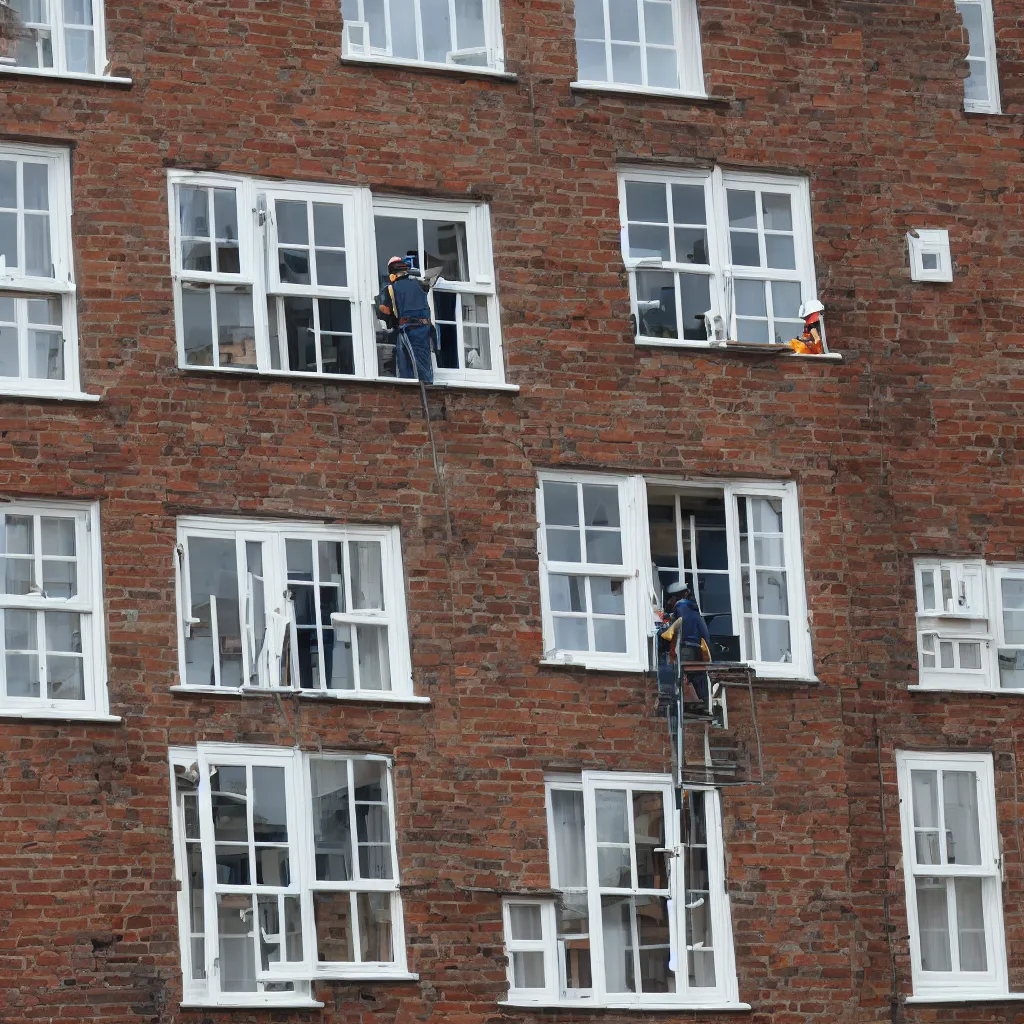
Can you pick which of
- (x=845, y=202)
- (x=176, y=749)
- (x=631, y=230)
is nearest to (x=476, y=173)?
(x=631, y=230)

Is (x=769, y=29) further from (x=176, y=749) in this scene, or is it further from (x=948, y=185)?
(x=176, y=749)

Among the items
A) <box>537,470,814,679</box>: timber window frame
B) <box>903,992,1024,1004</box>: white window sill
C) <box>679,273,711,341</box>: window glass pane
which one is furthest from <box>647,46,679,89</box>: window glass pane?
<box>903,992,1024,1004</box>: white window sill

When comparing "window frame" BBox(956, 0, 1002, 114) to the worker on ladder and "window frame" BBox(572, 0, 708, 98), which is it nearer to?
"window frame" BBox(572, 0, 708, 98)

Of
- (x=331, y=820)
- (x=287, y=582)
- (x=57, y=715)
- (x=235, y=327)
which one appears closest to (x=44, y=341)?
(x=235, y=327)

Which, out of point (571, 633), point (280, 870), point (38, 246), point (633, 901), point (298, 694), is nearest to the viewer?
point (280, 870)

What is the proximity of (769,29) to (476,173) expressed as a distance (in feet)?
13.3

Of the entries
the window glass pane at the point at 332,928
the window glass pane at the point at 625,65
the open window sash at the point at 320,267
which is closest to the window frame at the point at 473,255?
the open window sash at the point at 320,267

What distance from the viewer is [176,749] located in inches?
1321

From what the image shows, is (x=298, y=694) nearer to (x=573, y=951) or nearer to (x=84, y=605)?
(x=84, y=605)

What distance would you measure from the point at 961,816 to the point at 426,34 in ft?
33.5

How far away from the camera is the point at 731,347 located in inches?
1443

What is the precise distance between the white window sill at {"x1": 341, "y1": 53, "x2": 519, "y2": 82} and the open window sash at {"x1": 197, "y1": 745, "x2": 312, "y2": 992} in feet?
24.8

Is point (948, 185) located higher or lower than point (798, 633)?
higher

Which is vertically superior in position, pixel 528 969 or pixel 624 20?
pixel 624 20
